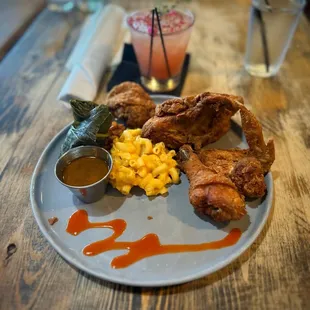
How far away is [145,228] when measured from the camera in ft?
5.10

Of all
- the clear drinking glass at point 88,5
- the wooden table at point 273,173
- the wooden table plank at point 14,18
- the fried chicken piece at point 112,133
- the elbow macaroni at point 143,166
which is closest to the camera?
the wooden table at point 273,173

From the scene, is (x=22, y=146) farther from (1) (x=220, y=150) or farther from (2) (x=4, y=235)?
(1) (x=220, y=150)

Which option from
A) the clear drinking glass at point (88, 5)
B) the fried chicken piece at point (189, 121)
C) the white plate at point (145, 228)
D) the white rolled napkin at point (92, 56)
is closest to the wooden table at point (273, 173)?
the white plate at point (145, 228)

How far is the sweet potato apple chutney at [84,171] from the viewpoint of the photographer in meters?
1.64

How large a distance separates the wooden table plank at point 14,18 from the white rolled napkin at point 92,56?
2.63 ft

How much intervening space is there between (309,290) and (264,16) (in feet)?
6.74

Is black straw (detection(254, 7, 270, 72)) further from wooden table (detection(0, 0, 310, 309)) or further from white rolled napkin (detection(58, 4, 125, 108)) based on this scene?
white rolled napkin (detection(58, 4, 125, 108))

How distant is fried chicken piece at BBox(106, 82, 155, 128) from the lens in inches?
79.8

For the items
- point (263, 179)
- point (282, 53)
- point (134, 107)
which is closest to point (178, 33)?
point (134, 107)

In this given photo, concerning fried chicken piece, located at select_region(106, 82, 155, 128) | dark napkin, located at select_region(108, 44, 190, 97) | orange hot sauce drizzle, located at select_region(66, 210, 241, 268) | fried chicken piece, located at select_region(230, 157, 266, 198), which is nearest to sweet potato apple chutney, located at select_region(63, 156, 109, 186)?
orange hot sauce drizzle, located at select_region(66, 210, 241, 268)

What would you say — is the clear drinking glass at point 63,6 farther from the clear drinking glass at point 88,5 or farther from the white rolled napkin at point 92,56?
the white rolled napkin at point 92,56

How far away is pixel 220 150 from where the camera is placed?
5.94ft

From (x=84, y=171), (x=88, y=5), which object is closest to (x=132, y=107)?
(x=84, y=171)

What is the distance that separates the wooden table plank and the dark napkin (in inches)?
50.4
